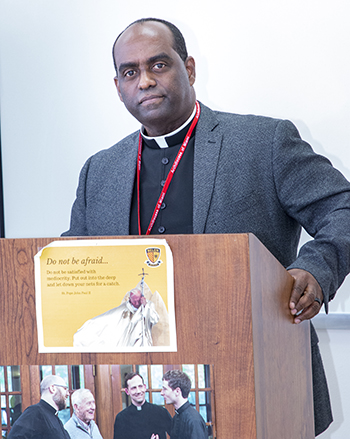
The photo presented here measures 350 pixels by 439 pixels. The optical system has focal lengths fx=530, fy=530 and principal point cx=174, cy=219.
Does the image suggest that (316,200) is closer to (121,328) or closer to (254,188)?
(254,188)

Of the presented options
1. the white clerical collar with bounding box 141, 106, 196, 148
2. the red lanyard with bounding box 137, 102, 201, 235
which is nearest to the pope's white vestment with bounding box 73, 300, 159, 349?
the red lanyard with bounding box 137, 102, 201, 235

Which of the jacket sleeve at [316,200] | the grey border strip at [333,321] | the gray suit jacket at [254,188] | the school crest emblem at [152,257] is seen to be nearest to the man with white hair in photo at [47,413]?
the school crest emblem at [152,257]

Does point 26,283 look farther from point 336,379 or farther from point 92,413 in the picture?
point 336,379

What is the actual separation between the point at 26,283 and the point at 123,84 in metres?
0.91

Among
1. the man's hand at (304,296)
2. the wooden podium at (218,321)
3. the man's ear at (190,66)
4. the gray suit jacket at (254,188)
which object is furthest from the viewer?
the man's ear at (190,66)

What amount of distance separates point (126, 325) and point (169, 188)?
0.87m

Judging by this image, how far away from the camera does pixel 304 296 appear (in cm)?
100

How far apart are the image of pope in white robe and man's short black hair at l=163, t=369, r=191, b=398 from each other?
51mm

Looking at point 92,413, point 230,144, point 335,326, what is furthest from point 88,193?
point 335,326

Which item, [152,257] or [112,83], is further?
[112,83]

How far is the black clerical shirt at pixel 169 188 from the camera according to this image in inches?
60.2

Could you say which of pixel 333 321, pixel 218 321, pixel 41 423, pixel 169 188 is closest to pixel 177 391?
pixel 218 321

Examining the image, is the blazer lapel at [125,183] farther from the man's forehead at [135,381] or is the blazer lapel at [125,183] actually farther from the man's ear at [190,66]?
the man's forehead at [135,381]

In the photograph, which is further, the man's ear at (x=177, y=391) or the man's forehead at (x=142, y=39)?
the man's forehead at (x=142, y=39)
